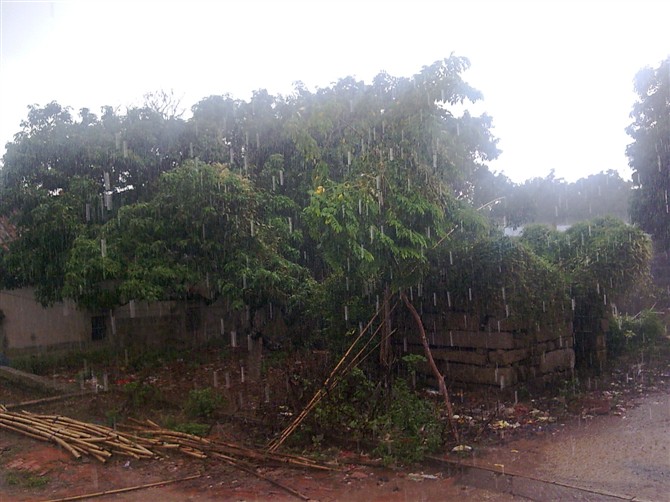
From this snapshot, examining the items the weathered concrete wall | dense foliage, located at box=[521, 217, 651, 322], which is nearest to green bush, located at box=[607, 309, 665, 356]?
dense foliage, located at box=[521, 217, 651, 322]

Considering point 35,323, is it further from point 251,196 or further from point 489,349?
point 489,349

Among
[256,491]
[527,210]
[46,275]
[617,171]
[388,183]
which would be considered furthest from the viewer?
[617,171]

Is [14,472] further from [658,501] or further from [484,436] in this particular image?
[658,501]

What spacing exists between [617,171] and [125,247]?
28.9 m

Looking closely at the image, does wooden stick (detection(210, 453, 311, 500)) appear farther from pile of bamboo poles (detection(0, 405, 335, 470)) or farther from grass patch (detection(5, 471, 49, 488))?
grass patch (detection(5, 471, 49, 488))

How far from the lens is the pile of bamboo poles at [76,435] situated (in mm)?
7480

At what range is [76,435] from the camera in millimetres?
8039

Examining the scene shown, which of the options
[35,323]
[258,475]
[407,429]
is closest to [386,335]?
[407,429]

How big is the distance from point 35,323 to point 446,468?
38.7 feet

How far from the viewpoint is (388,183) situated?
7.95 meters

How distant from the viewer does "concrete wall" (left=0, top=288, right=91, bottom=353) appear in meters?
14.9

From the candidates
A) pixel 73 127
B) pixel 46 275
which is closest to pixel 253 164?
pixel 73 127

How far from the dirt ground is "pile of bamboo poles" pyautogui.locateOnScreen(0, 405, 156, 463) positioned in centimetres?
11

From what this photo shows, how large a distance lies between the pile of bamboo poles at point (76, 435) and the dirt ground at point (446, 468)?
0.11 meters
